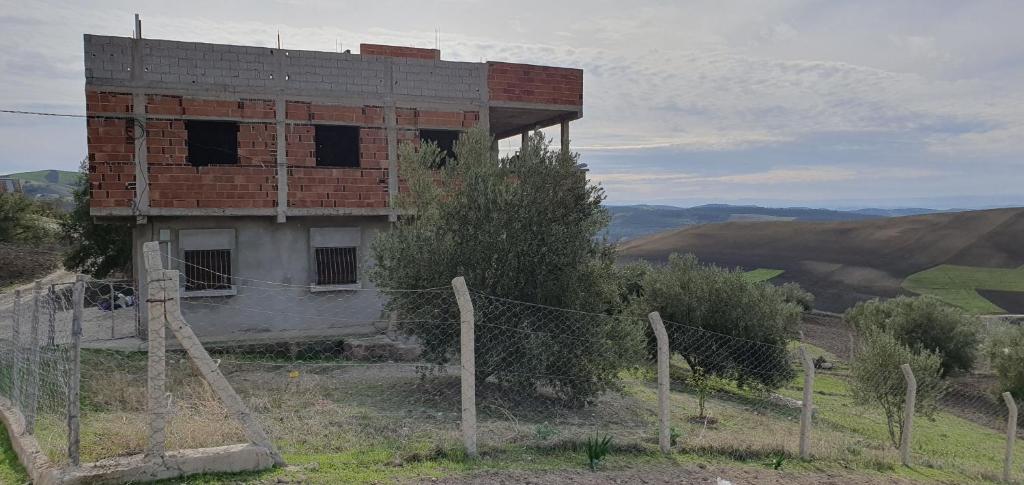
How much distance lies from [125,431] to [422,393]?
476 centimetres

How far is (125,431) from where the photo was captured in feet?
18.4

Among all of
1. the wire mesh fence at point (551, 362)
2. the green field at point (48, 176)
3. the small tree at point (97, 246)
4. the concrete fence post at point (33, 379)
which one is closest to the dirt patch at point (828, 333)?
the wire mesh fence at point (551, 362)

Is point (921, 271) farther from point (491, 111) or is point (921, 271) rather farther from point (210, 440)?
point (210, 440)

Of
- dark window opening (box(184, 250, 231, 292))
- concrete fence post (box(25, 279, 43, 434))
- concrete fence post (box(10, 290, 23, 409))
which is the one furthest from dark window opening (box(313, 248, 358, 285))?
concrete fence post (box(25, 279, 43, 434))

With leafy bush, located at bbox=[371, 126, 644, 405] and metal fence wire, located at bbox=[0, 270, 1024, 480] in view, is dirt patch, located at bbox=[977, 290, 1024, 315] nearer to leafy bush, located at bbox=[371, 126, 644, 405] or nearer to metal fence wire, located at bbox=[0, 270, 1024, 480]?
metal fence wire, located at bbox=[0, 270, 1024, 480]

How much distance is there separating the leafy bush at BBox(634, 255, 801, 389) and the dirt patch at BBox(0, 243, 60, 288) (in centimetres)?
2996

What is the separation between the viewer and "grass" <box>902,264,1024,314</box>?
49219 millimetres

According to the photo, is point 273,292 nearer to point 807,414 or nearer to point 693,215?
point 807,414

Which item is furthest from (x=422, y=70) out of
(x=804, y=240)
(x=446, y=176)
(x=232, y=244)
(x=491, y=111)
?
(x=804, y=240)

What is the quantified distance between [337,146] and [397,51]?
4.16 meters

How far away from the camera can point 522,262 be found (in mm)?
9344

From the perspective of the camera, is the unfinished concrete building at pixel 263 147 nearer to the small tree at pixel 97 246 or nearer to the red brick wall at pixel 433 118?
the red brick wall at pixel 433 118

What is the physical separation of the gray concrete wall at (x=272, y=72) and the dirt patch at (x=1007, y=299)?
46289 millimetres

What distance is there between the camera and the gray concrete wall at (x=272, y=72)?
47.9 ft
